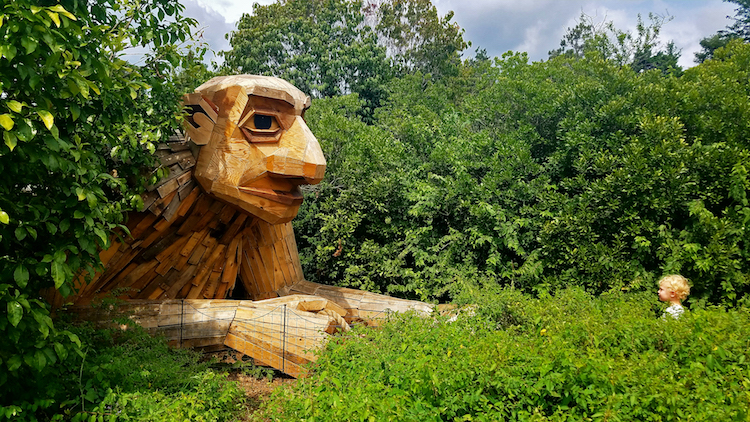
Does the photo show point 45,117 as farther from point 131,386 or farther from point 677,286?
point 677,286

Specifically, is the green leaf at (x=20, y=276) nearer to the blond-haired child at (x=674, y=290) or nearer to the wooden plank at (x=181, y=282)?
the wooden plank at (x=181, y=282)

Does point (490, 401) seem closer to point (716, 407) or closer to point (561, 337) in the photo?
point (561, 337)

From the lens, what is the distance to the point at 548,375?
9.00 ft

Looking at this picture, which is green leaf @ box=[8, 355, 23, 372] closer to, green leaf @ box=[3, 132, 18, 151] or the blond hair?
green leaf @ box=[3, 132, 18, 151]

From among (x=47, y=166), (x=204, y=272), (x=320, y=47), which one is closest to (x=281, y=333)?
(x=204, y=272)

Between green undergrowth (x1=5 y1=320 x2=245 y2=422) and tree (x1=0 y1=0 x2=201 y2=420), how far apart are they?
15cm

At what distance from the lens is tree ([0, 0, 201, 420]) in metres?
2.29

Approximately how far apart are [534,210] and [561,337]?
3338 mm

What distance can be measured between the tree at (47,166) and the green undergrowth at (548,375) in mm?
1460

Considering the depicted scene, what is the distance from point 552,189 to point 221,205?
177 inches

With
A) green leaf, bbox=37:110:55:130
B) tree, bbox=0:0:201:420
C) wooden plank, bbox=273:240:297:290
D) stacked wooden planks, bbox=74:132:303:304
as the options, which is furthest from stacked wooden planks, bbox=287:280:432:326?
green leaf, bbox=37:110:55:130

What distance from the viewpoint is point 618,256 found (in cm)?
567

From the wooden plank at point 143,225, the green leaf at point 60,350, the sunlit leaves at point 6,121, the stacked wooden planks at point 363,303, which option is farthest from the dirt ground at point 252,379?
the sunlit leaves at point 6,121

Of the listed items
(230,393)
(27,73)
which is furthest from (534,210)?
(27,73)
